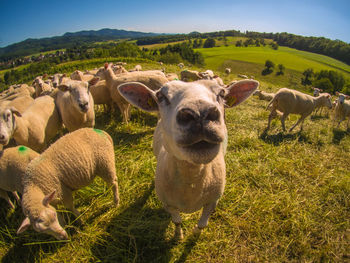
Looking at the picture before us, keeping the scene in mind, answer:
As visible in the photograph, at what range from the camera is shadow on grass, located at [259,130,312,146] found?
5.99 m

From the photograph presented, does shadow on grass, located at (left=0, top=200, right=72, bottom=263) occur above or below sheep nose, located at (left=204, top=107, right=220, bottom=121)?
below

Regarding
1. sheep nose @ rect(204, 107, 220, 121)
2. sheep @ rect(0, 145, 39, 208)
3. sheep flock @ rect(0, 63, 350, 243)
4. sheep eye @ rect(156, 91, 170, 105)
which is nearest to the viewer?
sheep nose @ rect(204, 107, 220, 121)

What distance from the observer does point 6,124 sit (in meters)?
3.58

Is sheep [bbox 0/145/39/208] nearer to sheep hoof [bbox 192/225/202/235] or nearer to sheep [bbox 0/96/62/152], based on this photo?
sheep [bbox 0/96/62/152]

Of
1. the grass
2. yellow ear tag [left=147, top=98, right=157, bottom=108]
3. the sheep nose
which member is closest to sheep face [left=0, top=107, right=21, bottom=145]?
the grass

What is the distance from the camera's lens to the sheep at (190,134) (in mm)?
1410

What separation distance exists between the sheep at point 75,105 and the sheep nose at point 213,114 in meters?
3.97

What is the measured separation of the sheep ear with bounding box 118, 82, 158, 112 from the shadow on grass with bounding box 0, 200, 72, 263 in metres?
2.43

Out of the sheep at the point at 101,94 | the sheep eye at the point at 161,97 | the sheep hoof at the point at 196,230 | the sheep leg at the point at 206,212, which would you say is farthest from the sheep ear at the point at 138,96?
the sheep at the point at 101,94

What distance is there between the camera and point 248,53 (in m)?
75.8

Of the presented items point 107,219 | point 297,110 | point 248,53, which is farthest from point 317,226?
point 248,53

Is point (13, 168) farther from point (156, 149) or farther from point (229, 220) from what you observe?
point (229, 220)

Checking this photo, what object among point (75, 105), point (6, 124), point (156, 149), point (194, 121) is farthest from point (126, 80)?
point (194, 121)

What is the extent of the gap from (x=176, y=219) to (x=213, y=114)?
2.05 meters
